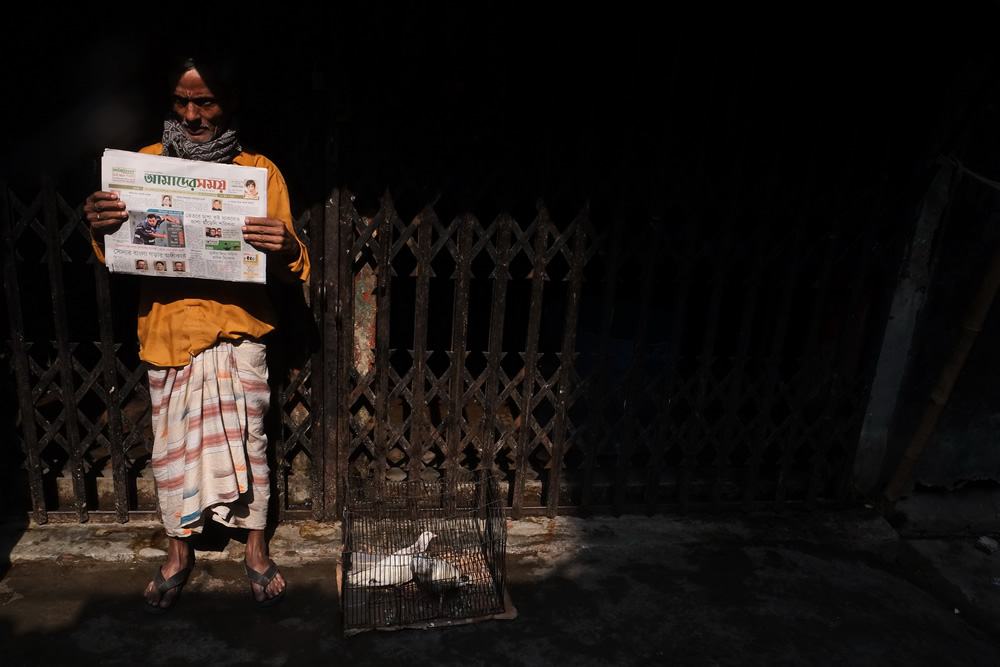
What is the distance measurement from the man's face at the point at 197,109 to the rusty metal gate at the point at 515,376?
65 centimetres

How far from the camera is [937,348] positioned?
435cm

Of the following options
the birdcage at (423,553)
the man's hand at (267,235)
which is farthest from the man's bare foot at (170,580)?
the man's hand at (267,235)

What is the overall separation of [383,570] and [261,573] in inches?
24.3

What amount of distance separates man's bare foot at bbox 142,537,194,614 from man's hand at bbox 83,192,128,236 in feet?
5.21

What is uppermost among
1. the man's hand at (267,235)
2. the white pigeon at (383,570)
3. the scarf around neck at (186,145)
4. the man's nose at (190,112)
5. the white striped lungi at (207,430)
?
the man's nose at (190,112)

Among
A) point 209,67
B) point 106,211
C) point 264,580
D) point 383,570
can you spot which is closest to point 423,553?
point 383,570

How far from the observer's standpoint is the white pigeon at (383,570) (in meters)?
3.57

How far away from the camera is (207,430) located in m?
3.31

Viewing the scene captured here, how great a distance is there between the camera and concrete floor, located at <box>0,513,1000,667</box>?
3236mm

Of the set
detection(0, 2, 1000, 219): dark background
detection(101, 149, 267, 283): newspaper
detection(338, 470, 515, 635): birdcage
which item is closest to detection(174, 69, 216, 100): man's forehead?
detection(101, 149, 267, 283): newspaper

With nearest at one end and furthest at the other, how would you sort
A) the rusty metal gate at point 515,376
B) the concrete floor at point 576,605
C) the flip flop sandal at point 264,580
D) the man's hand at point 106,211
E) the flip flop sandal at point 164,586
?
1. the man's hand at point 106,211
2. the concrete floor at point 576,605
3. the flip flop sandal at point 164,586
4. the flip flop sandal at point 264,580
5. the rusty metal gate at point 515,376

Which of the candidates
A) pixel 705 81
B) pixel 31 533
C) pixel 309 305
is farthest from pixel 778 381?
pixel 31 533

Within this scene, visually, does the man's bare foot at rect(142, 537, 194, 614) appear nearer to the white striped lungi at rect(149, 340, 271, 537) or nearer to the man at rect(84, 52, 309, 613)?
the man at rect(84, 52, 309, 613)

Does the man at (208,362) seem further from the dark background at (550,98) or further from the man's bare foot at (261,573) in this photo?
the dark background at (550,98)
